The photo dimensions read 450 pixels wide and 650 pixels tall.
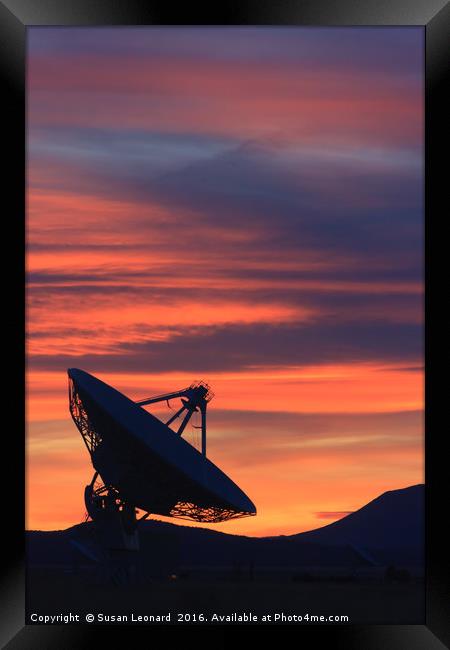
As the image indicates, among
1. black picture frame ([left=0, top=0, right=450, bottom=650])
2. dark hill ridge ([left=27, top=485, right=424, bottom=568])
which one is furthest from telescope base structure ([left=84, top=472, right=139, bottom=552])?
black picture frame ([left=0, top=0, right=450, bottom=650])

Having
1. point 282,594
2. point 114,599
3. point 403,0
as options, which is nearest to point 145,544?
point 114,599

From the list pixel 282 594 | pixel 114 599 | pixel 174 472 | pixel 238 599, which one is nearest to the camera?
pixel 238 599

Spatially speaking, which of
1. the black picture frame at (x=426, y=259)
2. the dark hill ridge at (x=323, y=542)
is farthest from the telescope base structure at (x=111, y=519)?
the black picture frame at (x=426, y=259)

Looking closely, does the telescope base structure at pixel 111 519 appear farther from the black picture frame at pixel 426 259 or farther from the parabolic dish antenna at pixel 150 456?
the black picture frame at pixel 426 259

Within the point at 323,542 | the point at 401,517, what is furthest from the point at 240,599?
the point at 323,542

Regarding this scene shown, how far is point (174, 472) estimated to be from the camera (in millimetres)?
28547

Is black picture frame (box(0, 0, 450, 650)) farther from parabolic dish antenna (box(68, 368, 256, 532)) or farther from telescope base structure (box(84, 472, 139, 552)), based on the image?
telescope base structure (box(84, 472, 139, 552))

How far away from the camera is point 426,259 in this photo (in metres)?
14.8

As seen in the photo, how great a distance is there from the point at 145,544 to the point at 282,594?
51.9 ft

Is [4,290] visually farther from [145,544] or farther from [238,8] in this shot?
[145,544]

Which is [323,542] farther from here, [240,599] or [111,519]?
[240,599]

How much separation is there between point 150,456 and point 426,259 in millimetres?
14744

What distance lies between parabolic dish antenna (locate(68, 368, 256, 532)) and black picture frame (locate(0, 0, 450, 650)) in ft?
38.7

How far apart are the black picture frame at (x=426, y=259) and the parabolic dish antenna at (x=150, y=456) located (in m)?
11.8
